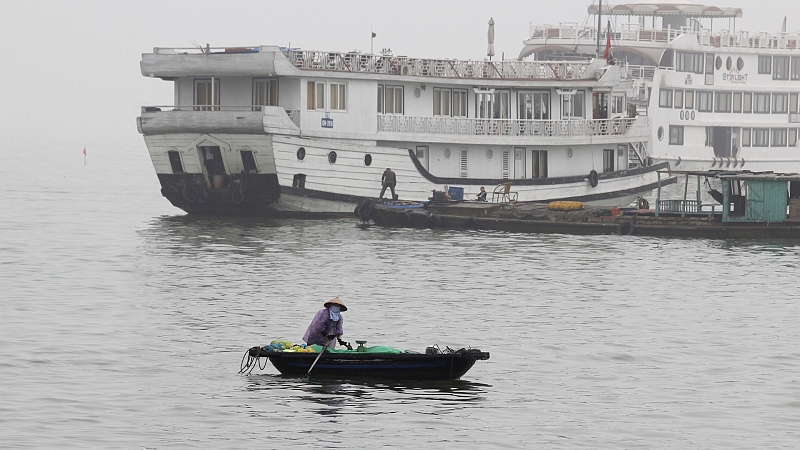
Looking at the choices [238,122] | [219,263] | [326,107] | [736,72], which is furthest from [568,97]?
[736,72]

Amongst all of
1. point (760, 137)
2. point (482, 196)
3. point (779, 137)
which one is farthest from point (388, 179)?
point (779, 137)

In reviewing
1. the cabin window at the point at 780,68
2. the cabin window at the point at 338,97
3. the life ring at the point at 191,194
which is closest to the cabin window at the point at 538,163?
the cabin window at the point at 338,97

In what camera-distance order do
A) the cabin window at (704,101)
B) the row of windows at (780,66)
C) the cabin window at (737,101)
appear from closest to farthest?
the cabin window at (704,101), the cabin window at (737,101), the row of windows at (780,66)

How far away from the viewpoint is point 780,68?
246ft

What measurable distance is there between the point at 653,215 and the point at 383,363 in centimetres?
2394

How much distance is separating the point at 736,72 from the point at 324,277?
46401mm

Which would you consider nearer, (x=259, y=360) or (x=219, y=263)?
(x=259, y=360)

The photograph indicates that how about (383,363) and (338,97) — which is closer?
(383,363)

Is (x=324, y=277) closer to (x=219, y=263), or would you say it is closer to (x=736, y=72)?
(x=219, y=263)

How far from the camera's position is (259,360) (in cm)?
2234

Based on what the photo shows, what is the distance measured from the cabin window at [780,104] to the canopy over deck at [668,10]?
6.01m

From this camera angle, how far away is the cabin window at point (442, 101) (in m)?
48.8

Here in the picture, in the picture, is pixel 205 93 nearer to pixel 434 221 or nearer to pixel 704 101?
pixel 434 221

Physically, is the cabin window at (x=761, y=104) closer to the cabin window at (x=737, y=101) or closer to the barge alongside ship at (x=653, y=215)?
the cabin window at (x=737, y=101)
